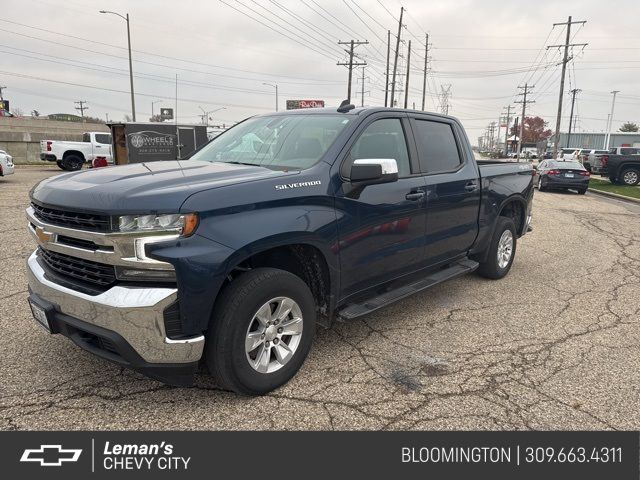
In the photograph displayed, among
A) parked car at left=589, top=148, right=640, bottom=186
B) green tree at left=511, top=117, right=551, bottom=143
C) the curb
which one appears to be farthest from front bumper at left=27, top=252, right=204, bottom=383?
green tree at left=511, top=117, right=551, bottom=143

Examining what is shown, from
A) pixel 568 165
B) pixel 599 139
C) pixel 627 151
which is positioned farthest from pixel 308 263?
pixel 599 139

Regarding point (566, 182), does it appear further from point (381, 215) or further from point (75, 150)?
point (75, 150)

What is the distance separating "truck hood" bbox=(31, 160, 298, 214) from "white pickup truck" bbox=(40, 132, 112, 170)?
66.5ft

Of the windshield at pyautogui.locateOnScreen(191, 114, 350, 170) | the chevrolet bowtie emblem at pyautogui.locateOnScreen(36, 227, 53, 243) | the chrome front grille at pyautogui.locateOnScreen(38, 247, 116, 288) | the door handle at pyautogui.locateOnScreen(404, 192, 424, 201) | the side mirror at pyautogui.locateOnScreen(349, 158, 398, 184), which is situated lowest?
the chrome front grille at pyautogui.locateOnScreen(38, 247, 116, 288)

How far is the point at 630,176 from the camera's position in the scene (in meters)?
20.8

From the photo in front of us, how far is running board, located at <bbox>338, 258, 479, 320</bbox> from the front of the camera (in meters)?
3.56

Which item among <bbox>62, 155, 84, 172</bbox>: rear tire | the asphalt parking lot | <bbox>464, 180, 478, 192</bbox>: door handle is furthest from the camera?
<bbox>62, 155, 84, 172</bbox>: rear tire

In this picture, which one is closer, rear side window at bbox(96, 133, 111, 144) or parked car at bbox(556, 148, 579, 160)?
rear side window at bbox(96, 133, 111, 144)

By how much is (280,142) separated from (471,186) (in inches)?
83.6

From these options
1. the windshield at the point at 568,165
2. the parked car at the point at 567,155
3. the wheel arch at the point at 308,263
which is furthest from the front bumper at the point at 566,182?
the parked car at the point at 567,155

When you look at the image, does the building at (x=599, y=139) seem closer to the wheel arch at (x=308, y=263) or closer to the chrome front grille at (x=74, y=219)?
the wheel arch at (x=308, y=263)

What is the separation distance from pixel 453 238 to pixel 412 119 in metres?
→ 1.22
